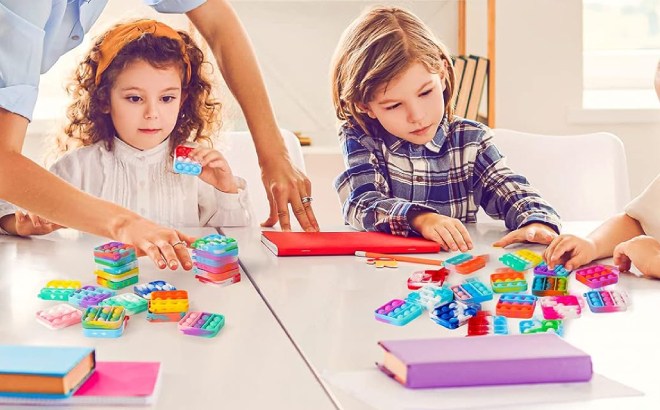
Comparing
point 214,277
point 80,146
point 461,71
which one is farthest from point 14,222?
point 461,71

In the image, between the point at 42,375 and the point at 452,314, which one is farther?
the point at 452,314

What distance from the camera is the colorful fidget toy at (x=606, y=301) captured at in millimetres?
903

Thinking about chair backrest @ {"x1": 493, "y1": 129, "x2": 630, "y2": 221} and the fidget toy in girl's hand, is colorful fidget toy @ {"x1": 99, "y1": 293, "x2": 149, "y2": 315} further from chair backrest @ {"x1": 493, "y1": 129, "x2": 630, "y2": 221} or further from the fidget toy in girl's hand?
chair backrest @ {"x1": 493, "y1": 129, "x2": 630, "y2": 221}

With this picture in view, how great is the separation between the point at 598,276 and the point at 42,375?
0.68 m

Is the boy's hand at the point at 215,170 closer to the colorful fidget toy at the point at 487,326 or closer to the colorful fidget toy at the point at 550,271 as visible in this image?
the colorful fidget toy at the point at 550,271

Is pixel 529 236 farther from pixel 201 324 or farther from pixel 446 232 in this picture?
pixel 201 324

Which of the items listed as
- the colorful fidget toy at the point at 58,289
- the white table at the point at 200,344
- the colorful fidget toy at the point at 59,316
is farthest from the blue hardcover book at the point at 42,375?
the colorful fidget toy at the point at 58,289

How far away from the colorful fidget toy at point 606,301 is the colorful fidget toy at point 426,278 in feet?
0.58

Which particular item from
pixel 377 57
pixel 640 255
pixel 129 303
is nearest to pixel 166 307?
pixel 129 303

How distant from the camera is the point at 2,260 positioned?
1183mm

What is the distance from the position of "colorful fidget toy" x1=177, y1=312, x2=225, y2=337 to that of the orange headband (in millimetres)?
915

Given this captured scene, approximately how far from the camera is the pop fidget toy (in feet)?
3.61

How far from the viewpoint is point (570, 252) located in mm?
1153

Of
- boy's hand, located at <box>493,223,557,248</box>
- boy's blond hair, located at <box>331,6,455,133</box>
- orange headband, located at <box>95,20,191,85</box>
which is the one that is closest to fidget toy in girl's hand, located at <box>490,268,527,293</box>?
boy's hand, located at <box>493,223,557,248</box>
